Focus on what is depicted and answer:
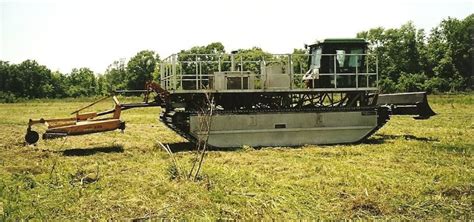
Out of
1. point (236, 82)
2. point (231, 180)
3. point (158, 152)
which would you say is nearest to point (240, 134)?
point (236, 82)

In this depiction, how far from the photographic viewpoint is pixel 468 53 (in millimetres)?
68125

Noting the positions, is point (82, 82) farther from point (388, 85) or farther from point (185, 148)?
point (185, 148)

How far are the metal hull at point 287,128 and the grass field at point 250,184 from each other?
0.70 m

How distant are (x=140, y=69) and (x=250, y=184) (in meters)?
94.3

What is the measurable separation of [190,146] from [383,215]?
8621mm

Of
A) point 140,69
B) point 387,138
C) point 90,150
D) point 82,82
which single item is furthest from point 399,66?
point 82,82

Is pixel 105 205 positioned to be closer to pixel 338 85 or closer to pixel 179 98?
pixel 179 98

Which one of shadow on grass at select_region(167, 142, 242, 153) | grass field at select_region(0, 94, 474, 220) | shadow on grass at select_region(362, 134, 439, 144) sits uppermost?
grass field at select_region(0, 94, 474, 220)

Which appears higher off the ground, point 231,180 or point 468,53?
point 468,53

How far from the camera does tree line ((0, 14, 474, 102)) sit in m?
65.7

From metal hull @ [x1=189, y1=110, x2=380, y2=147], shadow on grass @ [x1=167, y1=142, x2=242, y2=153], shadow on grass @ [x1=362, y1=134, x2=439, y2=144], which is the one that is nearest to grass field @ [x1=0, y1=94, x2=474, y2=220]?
shadow on grass @ [x1=167, y1=142, x2=242, y2=153]

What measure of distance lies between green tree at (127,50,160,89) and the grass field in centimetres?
8673

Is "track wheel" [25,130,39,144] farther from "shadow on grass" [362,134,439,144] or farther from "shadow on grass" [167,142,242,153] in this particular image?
"shadow on grass" [362,134,439,144]

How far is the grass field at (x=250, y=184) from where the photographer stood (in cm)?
622
